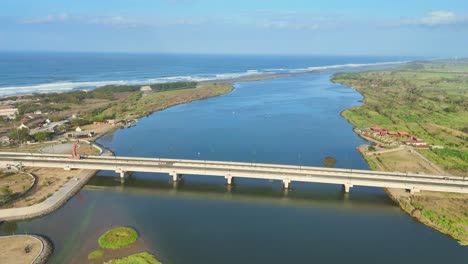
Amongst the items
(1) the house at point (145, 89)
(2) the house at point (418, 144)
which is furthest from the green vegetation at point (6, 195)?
(1) the house at point (145, 89)

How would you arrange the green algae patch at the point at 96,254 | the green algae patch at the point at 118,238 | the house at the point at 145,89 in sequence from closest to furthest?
1. the green algae patch at the point at 96,254
2. the green algae patch at the point at 118,238
3. the house at the point at 145,89

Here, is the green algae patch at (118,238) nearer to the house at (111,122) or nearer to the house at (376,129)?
the house at (111,122)

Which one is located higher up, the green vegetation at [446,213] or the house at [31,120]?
the house at [31,120]

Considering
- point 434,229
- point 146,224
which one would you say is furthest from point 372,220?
point 146,224

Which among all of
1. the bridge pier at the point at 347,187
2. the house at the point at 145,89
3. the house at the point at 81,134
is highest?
the house at the point at 145,89

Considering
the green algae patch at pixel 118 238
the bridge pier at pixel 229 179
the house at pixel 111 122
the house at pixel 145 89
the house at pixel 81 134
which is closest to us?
the green algae patch at pixel 118 238

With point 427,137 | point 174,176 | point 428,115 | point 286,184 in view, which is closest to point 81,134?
point 174,176
